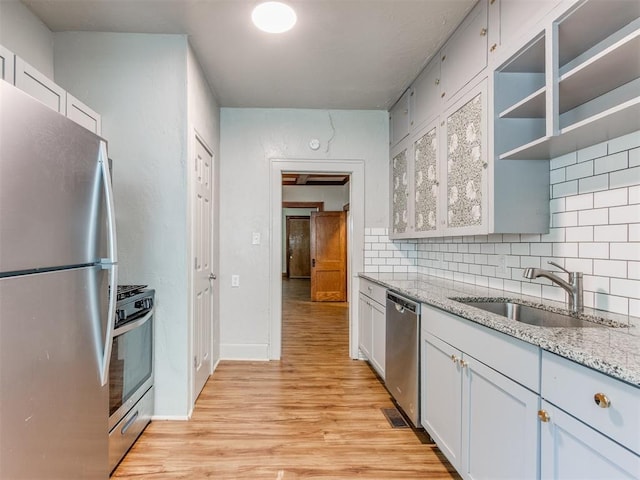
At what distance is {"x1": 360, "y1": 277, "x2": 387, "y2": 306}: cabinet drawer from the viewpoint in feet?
9.39

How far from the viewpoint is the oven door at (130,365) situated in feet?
5.97

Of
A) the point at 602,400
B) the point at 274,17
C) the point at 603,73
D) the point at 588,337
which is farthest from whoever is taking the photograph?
the point at 274,17

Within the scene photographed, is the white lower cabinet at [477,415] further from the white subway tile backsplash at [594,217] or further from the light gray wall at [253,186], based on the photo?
the light gray wall at [253,186]

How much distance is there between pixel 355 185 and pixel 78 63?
2487 mm

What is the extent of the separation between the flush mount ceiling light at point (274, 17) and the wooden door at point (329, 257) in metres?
5.36

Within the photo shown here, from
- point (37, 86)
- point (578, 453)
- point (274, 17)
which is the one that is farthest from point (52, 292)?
point (274, 17)

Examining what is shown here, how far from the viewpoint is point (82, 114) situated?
6.84 feet

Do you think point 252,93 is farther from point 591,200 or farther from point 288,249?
point 288,249

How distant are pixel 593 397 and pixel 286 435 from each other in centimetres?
177

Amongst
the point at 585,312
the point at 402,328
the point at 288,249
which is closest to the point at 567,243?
the point at 585,312

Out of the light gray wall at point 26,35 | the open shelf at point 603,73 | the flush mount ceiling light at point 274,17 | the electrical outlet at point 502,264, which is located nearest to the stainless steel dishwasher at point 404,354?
the electrical outlet at point 502,264

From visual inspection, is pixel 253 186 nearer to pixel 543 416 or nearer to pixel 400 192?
pixel 400 192

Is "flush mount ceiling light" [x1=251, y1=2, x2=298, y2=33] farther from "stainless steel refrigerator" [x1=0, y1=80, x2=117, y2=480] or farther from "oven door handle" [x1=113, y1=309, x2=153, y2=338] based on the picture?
"oven door handle" [x1=113, y1=309, x2=153, y2=338]

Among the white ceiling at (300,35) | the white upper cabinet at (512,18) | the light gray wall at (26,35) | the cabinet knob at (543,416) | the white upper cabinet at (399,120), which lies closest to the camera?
the cabinet knob at (543,416)
